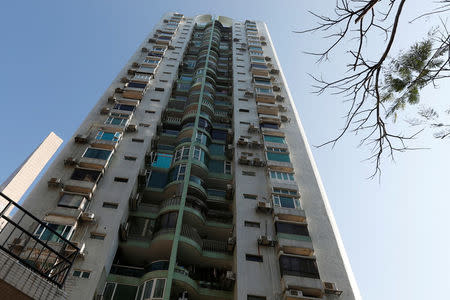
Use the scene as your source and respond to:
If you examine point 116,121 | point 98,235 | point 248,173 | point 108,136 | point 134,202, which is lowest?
point 98,235

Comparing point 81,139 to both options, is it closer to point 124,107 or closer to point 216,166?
point 124,107

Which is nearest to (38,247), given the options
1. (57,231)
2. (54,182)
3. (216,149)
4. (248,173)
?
(57,231)

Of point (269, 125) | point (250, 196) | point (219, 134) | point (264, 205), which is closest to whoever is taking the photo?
point (264, 205)

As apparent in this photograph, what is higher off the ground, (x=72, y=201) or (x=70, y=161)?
(x=70, y=161)

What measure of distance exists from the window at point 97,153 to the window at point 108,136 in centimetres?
138

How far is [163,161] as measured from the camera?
25109mm

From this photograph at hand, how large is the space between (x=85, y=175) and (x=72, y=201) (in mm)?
2187

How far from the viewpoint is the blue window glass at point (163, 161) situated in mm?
24644

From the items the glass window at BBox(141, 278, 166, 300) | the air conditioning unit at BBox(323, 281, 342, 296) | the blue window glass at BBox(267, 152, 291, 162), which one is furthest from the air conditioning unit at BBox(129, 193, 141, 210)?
the air conditioning unit at BBox(323, 281, 342, 296)

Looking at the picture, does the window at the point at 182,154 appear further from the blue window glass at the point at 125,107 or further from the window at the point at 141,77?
the window at the point at 141,77

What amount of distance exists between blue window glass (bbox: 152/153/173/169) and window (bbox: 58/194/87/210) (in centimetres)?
698

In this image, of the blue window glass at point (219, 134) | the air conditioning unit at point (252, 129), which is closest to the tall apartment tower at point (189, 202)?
the blue window glass at point (219, 134)

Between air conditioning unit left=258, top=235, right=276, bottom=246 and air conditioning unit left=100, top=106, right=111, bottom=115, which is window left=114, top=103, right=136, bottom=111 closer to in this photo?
air conditioning unit left=100, top=106, right=111, bottom=115

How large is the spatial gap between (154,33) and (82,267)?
122 feet
